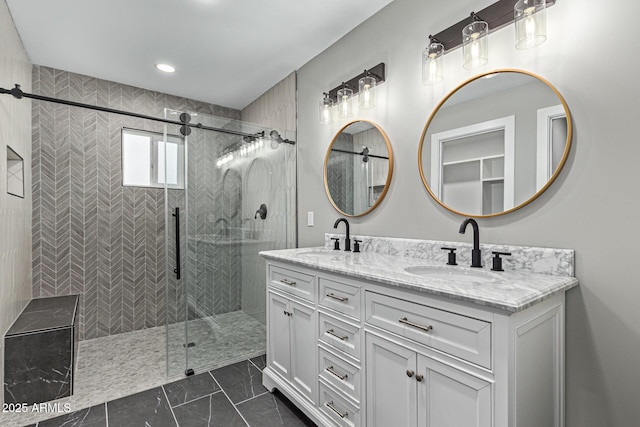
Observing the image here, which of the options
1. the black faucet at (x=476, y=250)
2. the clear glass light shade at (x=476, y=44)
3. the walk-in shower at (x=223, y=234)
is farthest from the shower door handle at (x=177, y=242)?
the clear glass light shade at (x=476, y=44)

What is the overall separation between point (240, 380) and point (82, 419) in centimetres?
92

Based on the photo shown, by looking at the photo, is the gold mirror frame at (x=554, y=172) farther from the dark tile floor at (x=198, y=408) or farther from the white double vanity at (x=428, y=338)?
the dark tile floor at (x=198, y=408)

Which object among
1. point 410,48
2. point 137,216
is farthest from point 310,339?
point 137,216

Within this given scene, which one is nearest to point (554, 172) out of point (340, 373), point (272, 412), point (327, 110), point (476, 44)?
point (476, 44)

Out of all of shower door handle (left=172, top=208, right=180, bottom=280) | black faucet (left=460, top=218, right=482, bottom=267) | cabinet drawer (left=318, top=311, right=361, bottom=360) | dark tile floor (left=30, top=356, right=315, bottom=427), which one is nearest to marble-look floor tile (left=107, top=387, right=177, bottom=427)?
dark tile floor (left=30, top=356, right=315, bottom=427)

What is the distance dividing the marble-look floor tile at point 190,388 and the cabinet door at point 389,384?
49.6 inches

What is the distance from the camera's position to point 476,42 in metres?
1.51

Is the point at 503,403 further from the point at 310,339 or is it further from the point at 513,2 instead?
the point at 513,2

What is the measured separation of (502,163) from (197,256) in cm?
211

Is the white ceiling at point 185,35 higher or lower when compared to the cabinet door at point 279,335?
higher

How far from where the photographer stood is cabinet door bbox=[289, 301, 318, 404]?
5.66ft

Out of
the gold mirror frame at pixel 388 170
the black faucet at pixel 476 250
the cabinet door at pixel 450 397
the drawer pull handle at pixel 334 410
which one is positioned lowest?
the drawer pull handle at pixel 334 410

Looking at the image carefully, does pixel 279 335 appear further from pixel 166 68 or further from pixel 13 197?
pixel 166 68

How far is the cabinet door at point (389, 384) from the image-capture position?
1213mm
